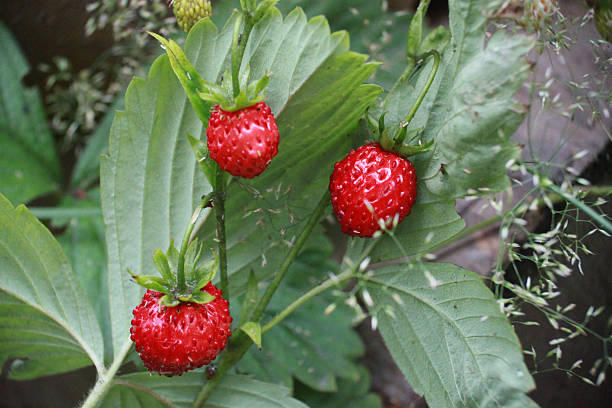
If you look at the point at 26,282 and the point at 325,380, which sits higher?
the point at 26,282

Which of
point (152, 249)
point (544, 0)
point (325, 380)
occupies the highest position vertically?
point (544, 0)

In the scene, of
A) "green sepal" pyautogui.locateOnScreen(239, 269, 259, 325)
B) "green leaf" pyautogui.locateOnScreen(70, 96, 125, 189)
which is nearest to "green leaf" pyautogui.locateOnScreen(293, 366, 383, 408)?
"green sepal" pyautogui.locateOnScreen(239, 269, 259, 325)

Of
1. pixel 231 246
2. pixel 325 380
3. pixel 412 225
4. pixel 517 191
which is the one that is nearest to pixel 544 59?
pixel 517 191

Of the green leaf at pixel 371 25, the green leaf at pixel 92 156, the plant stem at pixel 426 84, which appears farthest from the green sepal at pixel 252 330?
the green leaf at pixel 92 156

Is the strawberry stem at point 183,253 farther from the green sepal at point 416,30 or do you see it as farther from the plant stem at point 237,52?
the green sepal at point 416,30

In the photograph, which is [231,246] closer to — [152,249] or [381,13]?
[152,249]

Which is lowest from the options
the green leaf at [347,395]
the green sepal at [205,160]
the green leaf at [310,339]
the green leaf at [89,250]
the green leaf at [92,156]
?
the green leaf at [347,395]

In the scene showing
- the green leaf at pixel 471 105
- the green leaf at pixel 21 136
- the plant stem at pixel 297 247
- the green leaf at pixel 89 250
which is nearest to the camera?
the green leaf at pixel 471 105
